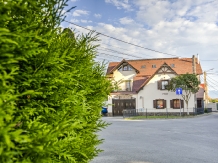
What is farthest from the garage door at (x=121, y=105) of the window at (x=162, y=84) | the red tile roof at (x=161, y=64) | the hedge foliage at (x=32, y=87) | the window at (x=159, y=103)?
the hedge foliage at (x=32, y=87)

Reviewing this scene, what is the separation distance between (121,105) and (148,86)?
4949 mm

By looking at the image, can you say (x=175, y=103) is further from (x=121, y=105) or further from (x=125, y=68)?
(x=125, y=68)

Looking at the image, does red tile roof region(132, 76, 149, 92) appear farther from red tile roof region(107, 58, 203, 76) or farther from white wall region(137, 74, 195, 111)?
red tile roof region(107, 58, 203, 76)

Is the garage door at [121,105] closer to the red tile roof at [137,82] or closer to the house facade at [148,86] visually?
the house facade at [148,86]

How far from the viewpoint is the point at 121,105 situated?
117ft

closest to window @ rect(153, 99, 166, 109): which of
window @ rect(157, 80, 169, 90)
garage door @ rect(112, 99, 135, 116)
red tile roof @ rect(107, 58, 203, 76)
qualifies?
window @ rect(157, 80, 169, 90)

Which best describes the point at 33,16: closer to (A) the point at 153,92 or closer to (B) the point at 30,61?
(B) the point at 30,61

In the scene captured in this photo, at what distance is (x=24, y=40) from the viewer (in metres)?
2.11

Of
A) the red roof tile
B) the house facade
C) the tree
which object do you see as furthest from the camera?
the red roof tile

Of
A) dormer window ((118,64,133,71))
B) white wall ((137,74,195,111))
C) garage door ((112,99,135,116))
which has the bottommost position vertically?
garage door ((112,99,135,116))

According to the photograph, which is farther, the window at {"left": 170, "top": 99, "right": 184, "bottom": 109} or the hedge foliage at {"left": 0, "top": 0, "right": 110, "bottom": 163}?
the window at {"left": 170, "top": 99, "right": 184, "bottom": 109}

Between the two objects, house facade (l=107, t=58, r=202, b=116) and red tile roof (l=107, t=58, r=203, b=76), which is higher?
red tile roof (l=107, t=58, r=203, b=76)

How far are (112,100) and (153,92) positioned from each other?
629cm

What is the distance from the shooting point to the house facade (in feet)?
108
